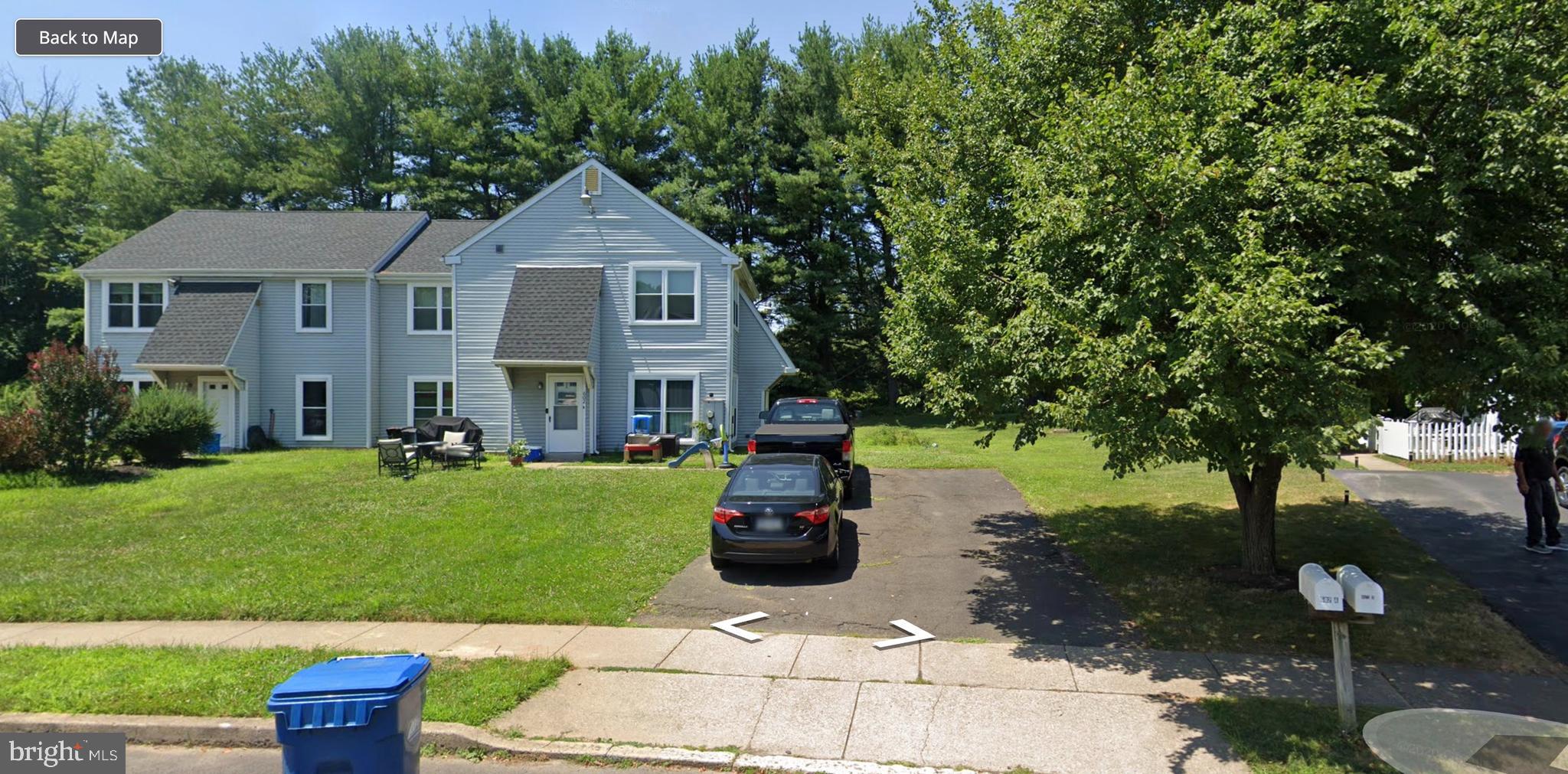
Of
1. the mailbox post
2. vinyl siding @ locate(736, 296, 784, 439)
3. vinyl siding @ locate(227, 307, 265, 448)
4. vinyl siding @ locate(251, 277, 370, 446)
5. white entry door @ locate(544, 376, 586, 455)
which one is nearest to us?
the mailbox post

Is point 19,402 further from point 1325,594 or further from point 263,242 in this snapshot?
point 1325,594

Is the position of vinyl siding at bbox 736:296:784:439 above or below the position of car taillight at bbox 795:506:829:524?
above

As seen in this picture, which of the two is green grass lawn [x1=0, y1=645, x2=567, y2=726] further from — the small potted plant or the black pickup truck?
the small potted plant

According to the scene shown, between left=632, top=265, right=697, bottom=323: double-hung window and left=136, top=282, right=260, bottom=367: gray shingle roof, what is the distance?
11474mm

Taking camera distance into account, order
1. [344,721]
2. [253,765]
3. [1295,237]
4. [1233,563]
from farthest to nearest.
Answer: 1. [1233,563]
2. [1295,237]
3. [253,765]
4. [344,721]

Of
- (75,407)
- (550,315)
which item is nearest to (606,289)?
(550,315)

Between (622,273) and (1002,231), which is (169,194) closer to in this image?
(622,273)

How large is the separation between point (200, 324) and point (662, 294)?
13.4 metres

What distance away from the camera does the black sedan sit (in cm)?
933

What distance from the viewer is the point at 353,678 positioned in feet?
12.5

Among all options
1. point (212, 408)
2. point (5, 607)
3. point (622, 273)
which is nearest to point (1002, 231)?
point (5, 607)

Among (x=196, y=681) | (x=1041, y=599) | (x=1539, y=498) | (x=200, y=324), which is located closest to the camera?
(x=196, y=681)

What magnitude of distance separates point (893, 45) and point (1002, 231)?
30259mm

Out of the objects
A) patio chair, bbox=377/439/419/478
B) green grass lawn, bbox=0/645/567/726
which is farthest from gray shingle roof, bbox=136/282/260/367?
green grass lawn, bbox=0/645/567/726
